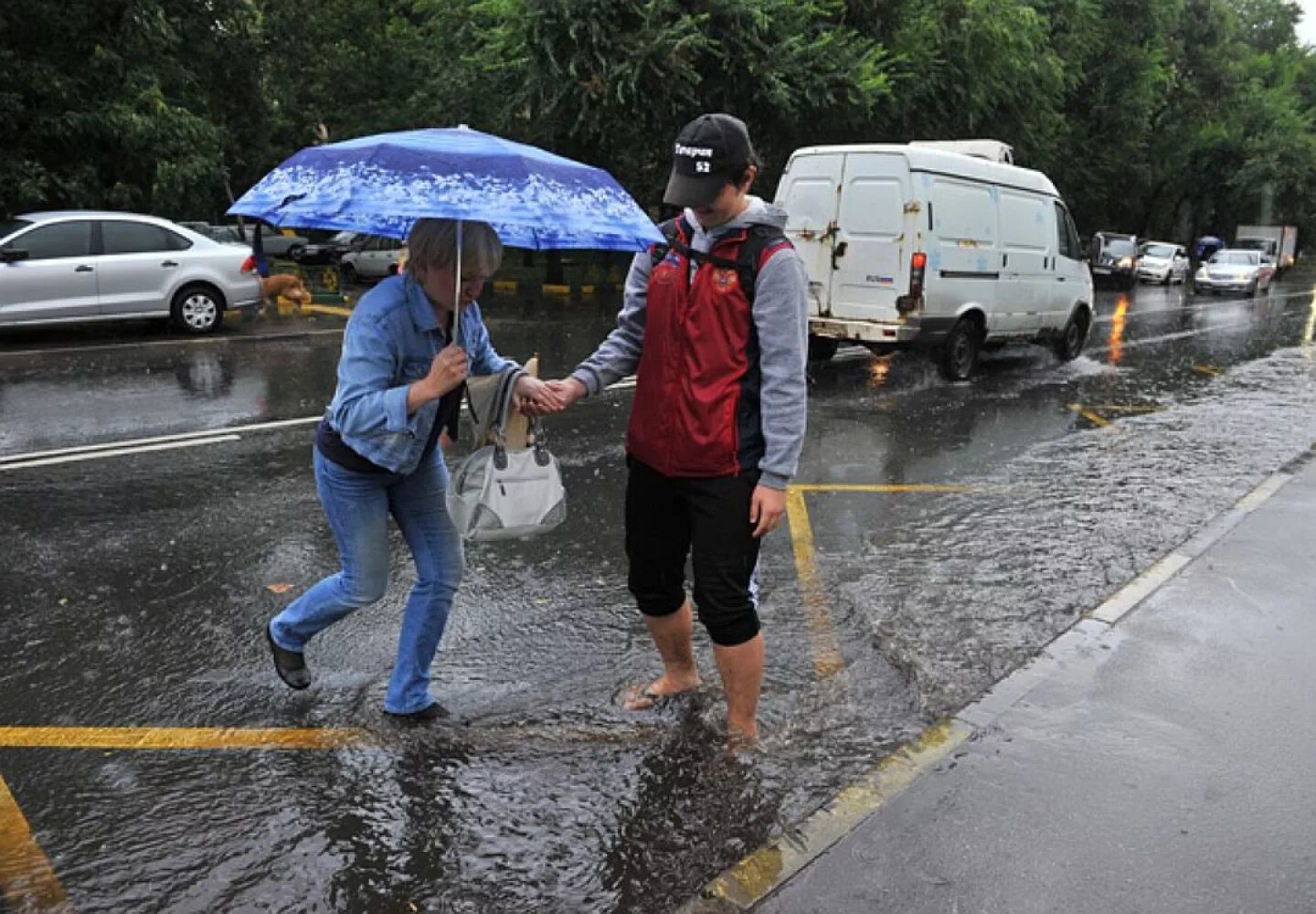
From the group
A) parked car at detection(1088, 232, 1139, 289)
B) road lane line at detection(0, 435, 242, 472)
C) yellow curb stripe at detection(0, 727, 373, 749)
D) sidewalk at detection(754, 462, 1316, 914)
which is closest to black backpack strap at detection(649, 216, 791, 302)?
sidewalk at detection(754, 462, 1316, 914)

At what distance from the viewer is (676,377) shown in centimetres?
312

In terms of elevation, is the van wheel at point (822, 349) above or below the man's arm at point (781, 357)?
below

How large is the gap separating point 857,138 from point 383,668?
19.1 m

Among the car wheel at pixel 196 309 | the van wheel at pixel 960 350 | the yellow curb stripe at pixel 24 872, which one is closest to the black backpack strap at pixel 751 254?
the yellow curb stripe at pixel 24 872

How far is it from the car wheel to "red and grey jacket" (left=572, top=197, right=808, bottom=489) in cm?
1180

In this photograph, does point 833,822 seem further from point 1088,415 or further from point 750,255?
point 1088,415

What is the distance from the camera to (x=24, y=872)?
2768mm

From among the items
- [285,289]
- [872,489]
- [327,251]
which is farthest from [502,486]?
[327,251]

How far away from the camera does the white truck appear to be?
45.9 metres

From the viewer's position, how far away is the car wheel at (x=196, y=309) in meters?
13.3

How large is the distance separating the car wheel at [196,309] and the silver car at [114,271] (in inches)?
0.4

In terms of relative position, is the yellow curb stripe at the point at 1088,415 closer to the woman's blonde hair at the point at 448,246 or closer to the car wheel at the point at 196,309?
the woman's blonde hair at the point at 448,246

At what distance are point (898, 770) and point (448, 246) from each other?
2193mm

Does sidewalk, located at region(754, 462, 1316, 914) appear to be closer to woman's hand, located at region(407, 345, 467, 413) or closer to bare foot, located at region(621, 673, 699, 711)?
bare foot, located at region(621, 673, 699, 711)
